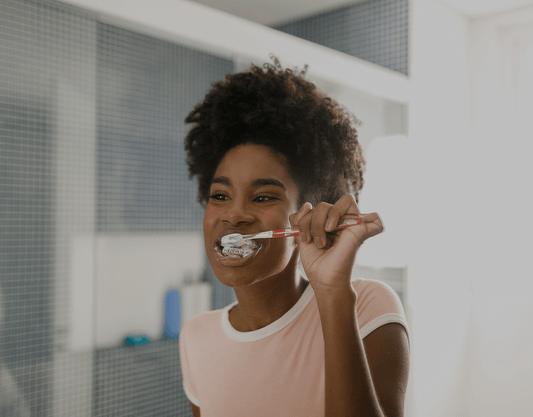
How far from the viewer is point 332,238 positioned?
1.97ft

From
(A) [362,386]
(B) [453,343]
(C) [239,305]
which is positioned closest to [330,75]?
(C) [239,305]

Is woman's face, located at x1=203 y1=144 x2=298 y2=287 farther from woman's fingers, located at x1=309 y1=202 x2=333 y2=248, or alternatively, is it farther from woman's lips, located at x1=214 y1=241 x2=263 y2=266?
woman's fingers, located at x1=309 y1=202 x2=333 y2=248

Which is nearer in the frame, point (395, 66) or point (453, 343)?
point (395, 66)

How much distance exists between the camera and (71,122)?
3.05 ft

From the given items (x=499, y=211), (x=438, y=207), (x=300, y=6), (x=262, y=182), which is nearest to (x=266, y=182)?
(x=262, y=182)

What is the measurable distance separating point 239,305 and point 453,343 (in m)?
1.55

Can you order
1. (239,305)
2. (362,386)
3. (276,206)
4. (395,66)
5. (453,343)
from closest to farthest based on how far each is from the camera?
(362,386) < (276,206) < (239,305) < (395,66) < (453,343)

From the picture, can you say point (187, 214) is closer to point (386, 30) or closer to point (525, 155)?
point (386, 30)

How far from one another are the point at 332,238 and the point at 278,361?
287 mm

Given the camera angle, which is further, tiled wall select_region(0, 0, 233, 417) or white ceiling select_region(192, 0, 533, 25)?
white ceiling select_region(192, 0, 533, 25)

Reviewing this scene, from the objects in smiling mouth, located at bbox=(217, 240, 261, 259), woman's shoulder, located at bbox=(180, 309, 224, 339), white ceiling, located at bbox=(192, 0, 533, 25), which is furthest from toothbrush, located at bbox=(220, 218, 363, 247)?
white ceiling, located at bbox=(192, 0, 533, 25)

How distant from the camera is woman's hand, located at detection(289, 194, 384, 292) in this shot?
22.2 inches

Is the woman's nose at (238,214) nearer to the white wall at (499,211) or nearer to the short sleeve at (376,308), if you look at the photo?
the short sleeve at (376,308)

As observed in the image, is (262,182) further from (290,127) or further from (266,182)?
(290,127)
